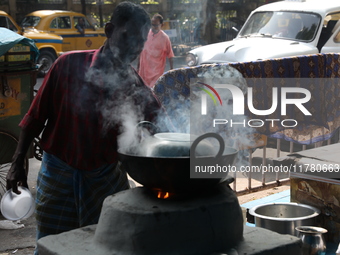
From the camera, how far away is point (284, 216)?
326cm

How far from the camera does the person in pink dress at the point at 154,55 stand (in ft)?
25.9

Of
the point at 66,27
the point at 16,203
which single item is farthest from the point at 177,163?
the point at 66,27

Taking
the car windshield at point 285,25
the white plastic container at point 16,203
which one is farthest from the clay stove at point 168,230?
the car windshield at point 285,25

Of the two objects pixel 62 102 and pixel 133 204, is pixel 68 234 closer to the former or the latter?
pixel 133 204

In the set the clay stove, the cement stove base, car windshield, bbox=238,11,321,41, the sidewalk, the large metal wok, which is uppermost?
car windshield, bbox=238,11,321,41

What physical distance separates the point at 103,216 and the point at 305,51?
633 centimetres

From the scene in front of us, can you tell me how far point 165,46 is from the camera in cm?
815

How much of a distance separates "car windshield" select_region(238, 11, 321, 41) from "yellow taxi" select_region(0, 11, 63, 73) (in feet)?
28.4

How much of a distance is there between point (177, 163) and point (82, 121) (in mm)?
811

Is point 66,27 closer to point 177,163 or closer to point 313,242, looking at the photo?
point 313,242

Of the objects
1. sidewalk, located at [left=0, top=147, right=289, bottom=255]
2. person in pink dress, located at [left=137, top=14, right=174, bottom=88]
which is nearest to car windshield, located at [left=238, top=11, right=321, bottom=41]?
person in pink dress, located at [left=137, top=14, right=174, bottom=88]

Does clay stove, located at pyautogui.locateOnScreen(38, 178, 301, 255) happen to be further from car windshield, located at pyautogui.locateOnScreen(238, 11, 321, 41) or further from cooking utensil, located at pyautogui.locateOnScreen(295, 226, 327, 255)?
car windshield, located at pyautogui.locateOnScreen(238, 11, 321, 41)

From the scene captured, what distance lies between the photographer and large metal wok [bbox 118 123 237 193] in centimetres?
209

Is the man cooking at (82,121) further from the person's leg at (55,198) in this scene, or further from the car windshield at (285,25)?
the car windshield at (285,25)
